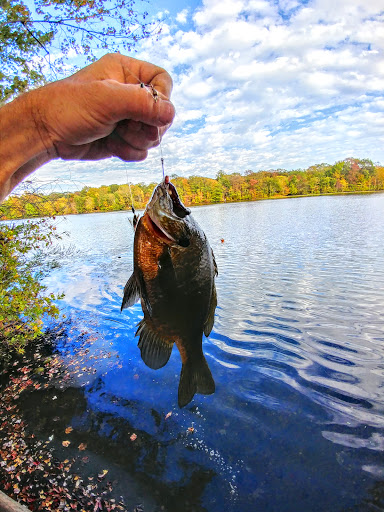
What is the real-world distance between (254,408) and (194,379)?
303cm

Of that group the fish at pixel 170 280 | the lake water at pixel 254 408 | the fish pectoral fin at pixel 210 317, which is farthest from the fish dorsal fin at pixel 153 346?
A: the lake water at pixel 254 408

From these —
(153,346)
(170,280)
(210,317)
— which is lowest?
(153,346)

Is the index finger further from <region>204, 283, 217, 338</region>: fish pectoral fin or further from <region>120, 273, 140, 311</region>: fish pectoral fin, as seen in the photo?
<region>204, 283, 217, 338</region>: fish pectoral fin

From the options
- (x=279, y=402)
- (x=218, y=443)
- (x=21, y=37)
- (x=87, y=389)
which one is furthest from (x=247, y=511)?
(x=21, y=37)

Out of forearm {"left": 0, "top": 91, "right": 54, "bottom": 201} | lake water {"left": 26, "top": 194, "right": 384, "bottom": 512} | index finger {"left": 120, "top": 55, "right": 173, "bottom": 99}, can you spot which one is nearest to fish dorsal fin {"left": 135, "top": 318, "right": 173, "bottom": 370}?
forearm {"left": 0, "top": 91, "right": 54, "bottom": 201}

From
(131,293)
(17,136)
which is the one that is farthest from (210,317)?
(17,136)

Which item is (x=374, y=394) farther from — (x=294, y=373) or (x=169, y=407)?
(x=169, y=407)

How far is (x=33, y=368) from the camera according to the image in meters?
6.89

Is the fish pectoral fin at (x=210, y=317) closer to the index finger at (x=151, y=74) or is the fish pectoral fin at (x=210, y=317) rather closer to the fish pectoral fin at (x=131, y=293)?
the fish pectoral fin at (x=131, y=293)

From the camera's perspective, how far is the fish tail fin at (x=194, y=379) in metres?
2.57

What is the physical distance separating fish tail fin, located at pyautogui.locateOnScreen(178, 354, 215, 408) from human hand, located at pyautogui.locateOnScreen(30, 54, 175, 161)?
208 centimetres

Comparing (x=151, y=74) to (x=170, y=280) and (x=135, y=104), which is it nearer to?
(x=135, y=104)

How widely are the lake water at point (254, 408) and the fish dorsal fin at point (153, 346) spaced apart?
2.45 metres

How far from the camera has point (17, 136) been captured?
2154 mm
